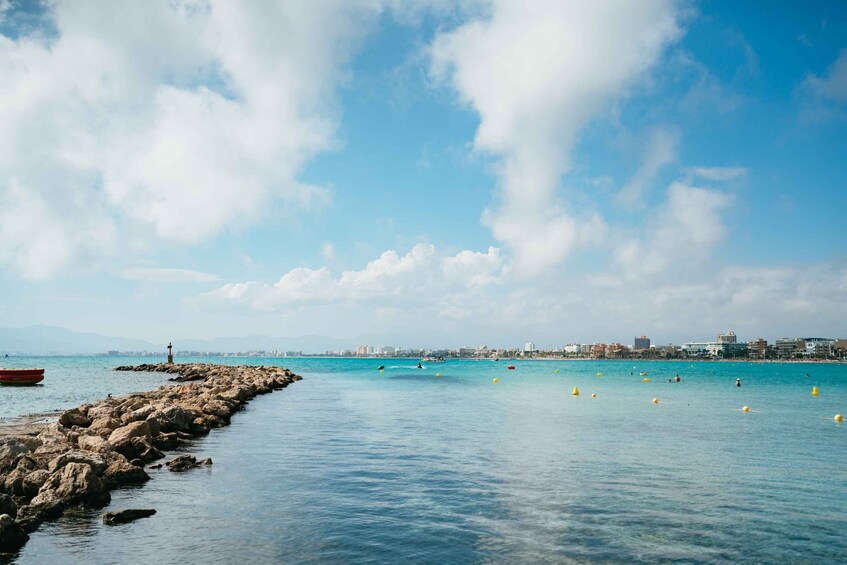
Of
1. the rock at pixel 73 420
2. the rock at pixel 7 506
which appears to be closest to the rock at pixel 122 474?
the rock at pixel 7 506

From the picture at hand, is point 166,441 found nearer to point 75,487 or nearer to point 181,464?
point 181,464

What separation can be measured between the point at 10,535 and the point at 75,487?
8.92ft

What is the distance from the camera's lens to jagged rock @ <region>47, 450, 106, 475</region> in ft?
45.6

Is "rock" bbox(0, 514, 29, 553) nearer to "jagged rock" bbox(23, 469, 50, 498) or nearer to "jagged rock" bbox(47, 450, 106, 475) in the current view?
"jagged rock" bbox(23, 469, 50, 498)

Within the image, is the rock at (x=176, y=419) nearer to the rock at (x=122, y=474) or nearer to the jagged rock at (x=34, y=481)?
the rock at (x=122, y=474)

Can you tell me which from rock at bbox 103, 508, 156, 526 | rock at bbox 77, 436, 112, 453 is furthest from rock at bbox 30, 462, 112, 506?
rock at bbox 77, 436, 112, 453

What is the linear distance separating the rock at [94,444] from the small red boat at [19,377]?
51849 mm

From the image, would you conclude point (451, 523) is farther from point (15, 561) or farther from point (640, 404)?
point (640, 404)

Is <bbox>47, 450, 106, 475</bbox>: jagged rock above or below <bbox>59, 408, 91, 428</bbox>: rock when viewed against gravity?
above

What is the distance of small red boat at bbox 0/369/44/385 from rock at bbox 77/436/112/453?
51.8 metres

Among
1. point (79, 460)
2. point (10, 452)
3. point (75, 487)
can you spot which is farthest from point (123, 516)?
point (10, 452)

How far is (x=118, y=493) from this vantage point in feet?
46.9

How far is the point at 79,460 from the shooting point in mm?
14383

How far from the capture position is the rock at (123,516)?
11.9 meters
